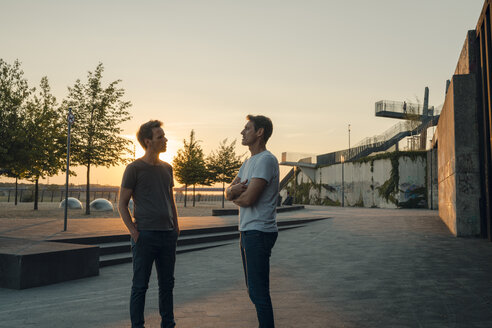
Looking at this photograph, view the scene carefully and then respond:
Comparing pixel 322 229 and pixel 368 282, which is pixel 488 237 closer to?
pixel 322 229

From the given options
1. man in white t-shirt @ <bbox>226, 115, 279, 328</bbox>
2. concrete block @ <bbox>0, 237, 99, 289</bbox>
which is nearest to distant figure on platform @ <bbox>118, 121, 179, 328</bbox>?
man in white t-shirt @ <bbox>226, 115, 279, 328</bbox>

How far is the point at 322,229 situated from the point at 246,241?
12.0 m

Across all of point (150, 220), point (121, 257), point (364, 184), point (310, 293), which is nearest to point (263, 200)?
point (150, 220)

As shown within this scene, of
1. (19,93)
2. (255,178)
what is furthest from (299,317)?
(19,93)

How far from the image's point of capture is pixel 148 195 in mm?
3418

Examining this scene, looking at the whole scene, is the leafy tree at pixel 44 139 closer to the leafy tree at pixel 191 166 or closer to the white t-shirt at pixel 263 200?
the leafy tree at pixel 191 166

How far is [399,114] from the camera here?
49.1 m

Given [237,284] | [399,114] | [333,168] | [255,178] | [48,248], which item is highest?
[399,114]

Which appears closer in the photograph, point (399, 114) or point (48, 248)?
point (48, 248)

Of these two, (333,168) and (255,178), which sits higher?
(333,168)

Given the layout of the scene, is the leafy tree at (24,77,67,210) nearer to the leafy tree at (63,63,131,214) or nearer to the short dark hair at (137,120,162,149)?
the leafy tree at (63,63,131,214)

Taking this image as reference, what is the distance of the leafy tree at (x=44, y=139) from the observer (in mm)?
20031

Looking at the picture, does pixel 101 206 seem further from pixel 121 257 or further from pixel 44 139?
pixel 121 257

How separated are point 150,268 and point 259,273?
1.06 metres
